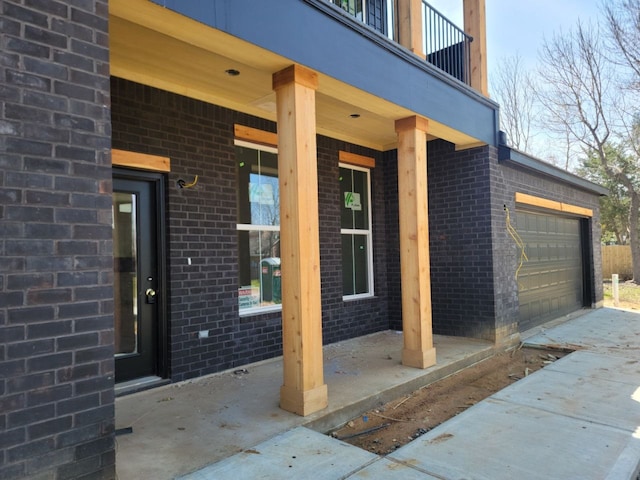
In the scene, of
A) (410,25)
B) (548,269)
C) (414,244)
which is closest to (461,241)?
(414,244)

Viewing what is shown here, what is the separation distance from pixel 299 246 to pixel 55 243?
1.89 m

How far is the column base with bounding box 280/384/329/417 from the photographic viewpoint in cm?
374

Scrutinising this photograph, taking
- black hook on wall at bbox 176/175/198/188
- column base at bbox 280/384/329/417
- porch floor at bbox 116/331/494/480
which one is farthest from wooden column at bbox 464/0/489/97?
column base at bbox 280/384/329/417

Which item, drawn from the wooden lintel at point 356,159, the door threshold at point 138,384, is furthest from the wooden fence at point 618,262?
the door threshold at point 138,384

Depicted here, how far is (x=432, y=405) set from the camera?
4.51 m

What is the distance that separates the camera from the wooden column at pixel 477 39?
22.0 ft

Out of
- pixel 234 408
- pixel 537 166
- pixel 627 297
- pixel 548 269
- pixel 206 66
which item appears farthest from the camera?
pixel 627 297

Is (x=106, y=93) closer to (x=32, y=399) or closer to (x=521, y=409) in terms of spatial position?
(x=32, y=399)

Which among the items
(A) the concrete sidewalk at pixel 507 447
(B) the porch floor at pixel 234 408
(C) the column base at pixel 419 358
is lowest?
(A) the concrete sidewalk at pixel 507 447

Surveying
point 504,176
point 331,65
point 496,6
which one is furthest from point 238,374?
point 496,6

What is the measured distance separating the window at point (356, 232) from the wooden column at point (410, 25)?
7.25 ft

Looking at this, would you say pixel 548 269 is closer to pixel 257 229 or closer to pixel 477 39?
pixel 477 39

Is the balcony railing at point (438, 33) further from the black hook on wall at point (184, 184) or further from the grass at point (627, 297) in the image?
the grass at point (627, 297)

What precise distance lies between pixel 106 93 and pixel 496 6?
37.5ft
